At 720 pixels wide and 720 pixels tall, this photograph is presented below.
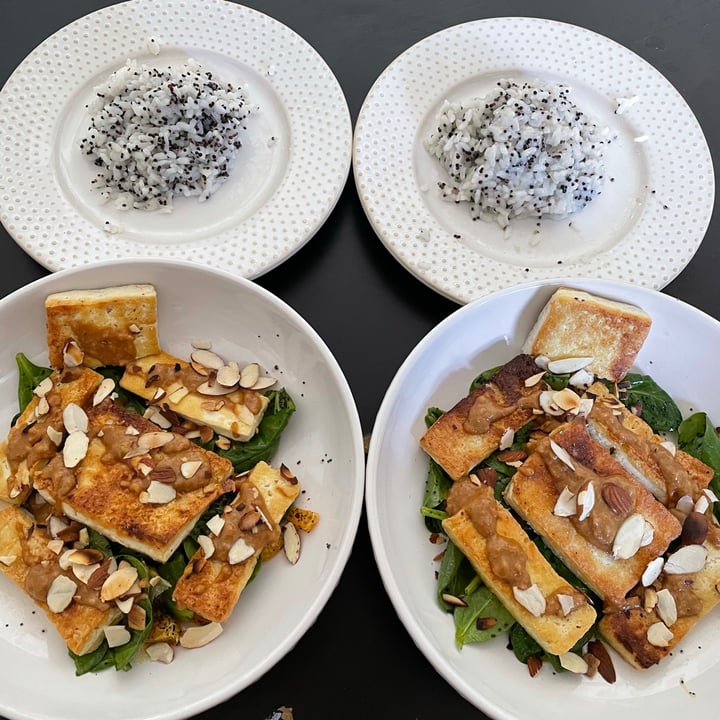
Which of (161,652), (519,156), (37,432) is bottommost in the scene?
(161,652)

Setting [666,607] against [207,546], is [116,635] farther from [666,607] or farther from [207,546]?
[666,607]

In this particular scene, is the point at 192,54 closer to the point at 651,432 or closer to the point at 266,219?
the point at 266,219

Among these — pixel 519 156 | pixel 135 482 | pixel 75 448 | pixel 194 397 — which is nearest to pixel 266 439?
pixel 194 397

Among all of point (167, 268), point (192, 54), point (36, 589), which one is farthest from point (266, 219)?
point (36, 589)

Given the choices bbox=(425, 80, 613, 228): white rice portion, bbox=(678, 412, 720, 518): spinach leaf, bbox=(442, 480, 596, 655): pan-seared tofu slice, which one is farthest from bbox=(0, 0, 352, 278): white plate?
bbox=(678, 412, 720, 518): spinach leaf

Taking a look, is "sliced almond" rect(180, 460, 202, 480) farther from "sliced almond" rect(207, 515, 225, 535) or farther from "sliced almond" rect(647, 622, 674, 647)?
"sliced almond" rect(647, 622, 674, 647)

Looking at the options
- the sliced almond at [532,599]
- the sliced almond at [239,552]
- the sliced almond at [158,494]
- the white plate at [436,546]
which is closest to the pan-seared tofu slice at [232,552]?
the sliced almond at [239,552]

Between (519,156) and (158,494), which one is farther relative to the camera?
(519,156)
